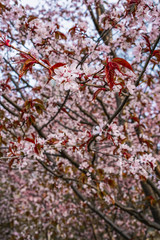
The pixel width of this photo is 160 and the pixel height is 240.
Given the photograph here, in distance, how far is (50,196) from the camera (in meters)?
5.48

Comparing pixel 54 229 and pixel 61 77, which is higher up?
pixel 61 77

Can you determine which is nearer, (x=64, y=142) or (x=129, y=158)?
(x=129, y=158)

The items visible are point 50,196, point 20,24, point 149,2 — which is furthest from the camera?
point 50,196

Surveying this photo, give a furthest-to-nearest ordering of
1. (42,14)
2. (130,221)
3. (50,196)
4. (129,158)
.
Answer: (130,221), (50,196), (42,14), (129,158)

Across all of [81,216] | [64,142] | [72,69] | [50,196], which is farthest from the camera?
[81,216]

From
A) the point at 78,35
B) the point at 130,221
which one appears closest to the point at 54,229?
the point at 130,221

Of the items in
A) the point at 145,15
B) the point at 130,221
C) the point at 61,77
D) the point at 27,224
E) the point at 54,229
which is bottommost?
the point at 130,221

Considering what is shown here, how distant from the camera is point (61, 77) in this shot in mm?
1091

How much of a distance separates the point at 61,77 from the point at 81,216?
5.89 meters

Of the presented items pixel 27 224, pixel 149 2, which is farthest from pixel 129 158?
pixel 27 224

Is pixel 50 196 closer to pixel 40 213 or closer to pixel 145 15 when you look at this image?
pixel 40 213

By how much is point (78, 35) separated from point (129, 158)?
1761 mm

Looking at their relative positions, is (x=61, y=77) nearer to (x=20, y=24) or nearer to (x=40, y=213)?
(x=20, y=24)

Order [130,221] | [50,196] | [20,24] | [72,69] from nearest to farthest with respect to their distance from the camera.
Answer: [72,69], [20,24], [50,196], [130,221]
